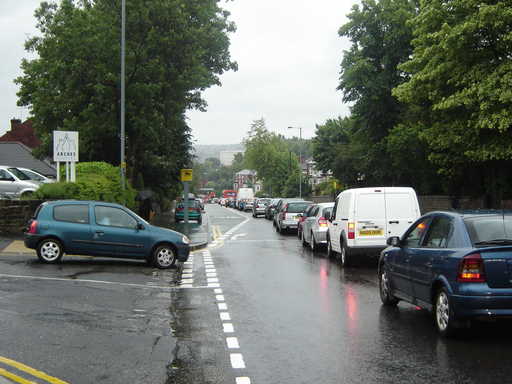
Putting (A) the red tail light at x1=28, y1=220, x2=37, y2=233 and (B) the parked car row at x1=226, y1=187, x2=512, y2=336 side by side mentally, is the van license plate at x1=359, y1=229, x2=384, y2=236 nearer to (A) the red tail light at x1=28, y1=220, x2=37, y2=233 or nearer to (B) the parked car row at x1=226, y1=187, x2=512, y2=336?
(B) the parked car row at x1=226, y1=187, x2=512, y2=336

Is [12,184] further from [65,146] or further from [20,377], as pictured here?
[20,377]

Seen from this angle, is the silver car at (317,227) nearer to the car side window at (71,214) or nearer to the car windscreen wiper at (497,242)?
the car side window at (71,214)

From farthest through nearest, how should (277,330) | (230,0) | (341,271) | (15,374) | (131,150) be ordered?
(230,0) → (131,150) → (341,271) → (277,330) → (15,374)

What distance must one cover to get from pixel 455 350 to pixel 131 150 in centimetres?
3117

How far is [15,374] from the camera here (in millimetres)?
6281

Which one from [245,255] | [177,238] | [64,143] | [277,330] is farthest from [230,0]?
[277,330]

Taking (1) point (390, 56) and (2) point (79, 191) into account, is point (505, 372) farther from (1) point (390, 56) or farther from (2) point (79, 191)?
(1) point (390, 56)

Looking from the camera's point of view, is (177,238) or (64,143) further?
(64,143)

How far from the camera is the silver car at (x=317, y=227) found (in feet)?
70.5

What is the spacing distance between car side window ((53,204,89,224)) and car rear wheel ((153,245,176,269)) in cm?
182

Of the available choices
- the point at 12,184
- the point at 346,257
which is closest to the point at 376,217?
the point at 346,257

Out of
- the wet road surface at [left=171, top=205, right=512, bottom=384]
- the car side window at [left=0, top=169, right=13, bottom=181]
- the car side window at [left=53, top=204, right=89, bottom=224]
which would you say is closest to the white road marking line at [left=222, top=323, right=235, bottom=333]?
the wet road surface at [left=171, top=205, right=512, bottom=384]

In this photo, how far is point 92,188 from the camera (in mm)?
24453

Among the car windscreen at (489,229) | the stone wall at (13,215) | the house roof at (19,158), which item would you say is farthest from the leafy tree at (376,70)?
the car windscreen at (489,229)
